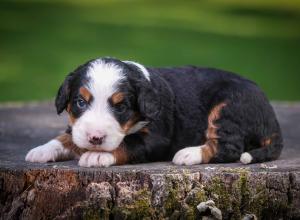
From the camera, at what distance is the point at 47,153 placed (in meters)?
7.02

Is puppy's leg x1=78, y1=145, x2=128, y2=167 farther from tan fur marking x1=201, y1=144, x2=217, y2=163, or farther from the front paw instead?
tan fur marking x1=201, y1=144, x2=217, y2=163

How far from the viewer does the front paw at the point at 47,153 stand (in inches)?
273

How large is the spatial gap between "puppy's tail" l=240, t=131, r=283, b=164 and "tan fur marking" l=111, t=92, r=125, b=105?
43.1 inches

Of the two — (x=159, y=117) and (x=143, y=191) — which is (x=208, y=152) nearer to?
(x=159, y=117)

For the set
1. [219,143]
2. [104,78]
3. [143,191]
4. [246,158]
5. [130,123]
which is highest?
[104,78]

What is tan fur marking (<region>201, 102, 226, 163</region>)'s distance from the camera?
7180 millimetres

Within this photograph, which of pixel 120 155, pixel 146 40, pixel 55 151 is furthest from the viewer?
pixel 146 40

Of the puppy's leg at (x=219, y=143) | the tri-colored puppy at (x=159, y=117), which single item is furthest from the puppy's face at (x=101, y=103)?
Result: the puppy's leg at (x=219, y=143)

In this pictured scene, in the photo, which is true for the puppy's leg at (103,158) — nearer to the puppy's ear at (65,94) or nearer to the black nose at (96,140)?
the black nose at (96,140)

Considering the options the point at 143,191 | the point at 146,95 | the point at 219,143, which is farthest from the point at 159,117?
the point at 143,191

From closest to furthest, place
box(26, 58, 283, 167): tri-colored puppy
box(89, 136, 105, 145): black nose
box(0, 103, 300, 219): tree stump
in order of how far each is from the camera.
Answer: box(0, 103, 300, 219): tree stump, box(89, 136, 105, 145): black nose, box(26, 58, 283, 167): tri-colored puppy

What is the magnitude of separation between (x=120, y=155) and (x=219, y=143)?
93cm

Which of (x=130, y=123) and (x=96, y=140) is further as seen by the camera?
(x=130, y=123)

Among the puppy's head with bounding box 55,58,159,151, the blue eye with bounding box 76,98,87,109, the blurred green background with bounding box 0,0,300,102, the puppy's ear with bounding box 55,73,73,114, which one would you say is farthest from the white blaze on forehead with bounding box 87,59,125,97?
the blurred green background with bounding box 0,0,300,102
